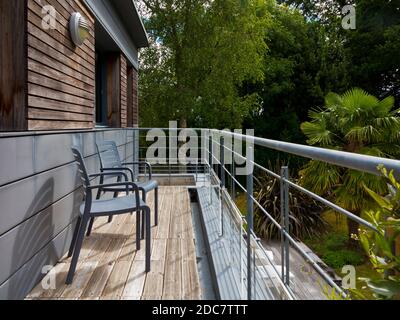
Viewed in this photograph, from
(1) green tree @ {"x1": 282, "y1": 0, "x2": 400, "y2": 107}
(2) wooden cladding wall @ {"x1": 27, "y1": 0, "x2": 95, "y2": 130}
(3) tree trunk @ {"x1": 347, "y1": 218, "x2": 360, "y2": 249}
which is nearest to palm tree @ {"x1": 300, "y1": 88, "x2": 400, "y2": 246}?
(3) tree trunk @ {"x1": 347, "y1": 218, "x2": 360, "y2": 249}

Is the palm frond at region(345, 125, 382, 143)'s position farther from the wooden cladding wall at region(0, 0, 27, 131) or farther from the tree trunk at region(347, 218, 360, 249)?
the wooden cladding wall at region(0, 0, 27, 131)

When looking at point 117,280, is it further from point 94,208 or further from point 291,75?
point 291,75

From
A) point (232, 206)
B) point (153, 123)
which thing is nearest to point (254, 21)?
point (153, 123)

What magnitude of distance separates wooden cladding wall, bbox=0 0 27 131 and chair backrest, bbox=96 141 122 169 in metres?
1.49

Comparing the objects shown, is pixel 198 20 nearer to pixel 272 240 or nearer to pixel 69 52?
pixel 272 240

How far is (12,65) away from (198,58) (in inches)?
344

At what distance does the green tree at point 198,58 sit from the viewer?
34.1 ft

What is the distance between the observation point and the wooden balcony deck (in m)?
2.29

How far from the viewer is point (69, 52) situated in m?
3.27

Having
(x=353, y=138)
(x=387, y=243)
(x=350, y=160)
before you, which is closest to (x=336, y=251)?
(x=353, y=138)

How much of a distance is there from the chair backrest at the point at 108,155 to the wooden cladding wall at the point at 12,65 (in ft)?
4.90

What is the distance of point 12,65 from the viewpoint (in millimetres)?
2219

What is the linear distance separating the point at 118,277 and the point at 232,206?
0.83 metres

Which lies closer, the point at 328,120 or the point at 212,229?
the point at 212,229
